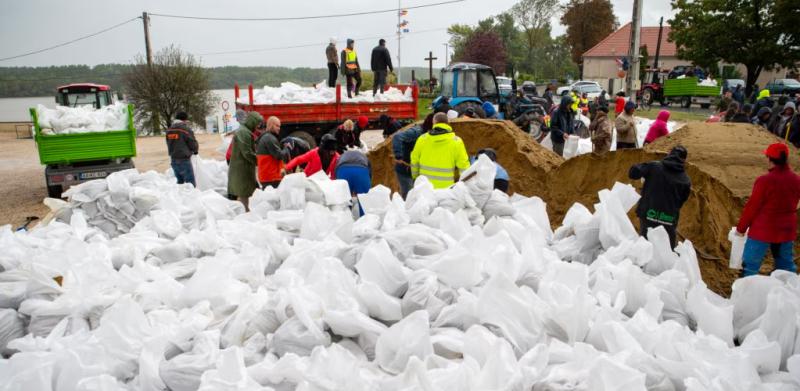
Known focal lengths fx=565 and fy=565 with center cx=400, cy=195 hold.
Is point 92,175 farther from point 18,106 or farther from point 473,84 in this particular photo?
point 18,106

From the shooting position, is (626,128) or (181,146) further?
(626,128)

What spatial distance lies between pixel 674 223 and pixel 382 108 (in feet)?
25.0

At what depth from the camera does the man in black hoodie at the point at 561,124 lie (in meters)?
10.2

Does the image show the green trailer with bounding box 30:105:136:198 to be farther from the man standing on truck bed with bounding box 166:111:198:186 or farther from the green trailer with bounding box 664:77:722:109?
the green trailer with bounding box 664:77:722:109

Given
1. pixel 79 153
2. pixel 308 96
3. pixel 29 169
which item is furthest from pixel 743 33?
pixel 29 169

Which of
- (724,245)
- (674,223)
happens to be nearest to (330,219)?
(674,223)

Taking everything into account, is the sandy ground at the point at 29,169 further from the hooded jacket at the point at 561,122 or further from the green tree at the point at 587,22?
the green tree at the point at 587,22

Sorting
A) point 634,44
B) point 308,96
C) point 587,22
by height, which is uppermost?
point 587,22

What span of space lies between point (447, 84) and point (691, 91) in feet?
60.9

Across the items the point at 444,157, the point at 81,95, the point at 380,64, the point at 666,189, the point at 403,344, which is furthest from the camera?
the point at 81,95

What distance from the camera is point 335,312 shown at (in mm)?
2639

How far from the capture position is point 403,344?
8.09 feet

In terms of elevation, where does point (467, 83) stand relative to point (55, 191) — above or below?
above

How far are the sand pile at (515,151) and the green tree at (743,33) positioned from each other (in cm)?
2530
